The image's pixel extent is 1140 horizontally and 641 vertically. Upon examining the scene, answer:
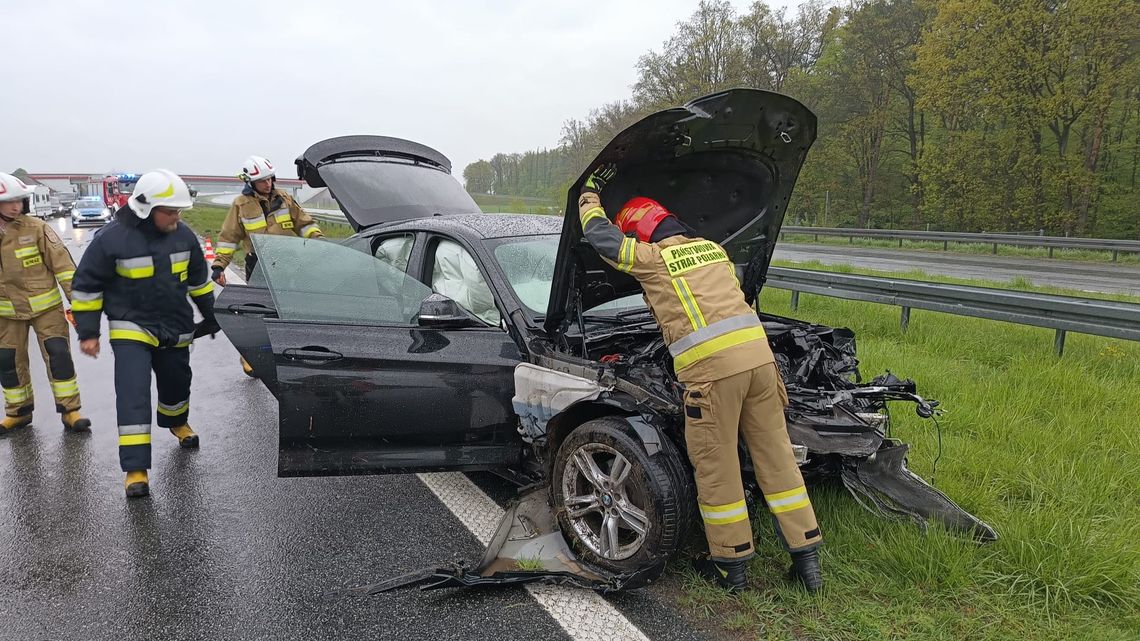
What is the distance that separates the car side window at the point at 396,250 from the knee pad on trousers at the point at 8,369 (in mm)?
2879

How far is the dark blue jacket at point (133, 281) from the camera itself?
3.79 metres

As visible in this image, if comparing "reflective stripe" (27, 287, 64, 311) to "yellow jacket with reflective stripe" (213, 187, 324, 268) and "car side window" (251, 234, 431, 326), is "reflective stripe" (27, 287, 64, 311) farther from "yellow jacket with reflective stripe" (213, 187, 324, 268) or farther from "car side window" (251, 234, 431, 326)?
"car side window" (251, 234, 431, 326)

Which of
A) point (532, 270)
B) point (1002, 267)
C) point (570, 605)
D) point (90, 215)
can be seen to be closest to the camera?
point (570, 605)

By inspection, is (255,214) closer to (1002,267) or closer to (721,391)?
(721,391)

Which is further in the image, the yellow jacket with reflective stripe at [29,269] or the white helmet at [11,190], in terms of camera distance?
the yellow jacket with reflective stripe at [29,269]

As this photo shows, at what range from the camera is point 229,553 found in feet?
9.98

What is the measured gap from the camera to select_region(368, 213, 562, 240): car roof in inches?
148

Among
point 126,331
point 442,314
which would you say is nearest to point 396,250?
point 442,314

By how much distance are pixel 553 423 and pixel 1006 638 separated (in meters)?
1.83

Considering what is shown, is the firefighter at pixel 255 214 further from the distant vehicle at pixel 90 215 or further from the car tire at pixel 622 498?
the distant vehicle at pixel 90 215

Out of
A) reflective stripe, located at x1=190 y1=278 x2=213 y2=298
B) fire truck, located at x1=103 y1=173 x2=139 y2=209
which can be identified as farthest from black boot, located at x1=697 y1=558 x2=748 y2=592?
fire truck, located at x1=103 y1=173 x2=139 y2=209

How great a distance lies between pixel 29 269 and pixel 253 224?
169 centimetres

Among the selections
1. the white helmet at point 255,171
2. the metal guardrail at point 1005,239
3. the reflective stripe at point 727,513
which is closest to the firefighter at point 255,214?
the white helmet at point 255,171

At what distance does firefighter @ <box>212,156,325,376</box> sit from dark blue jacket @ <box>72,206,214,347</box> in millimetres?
1901
